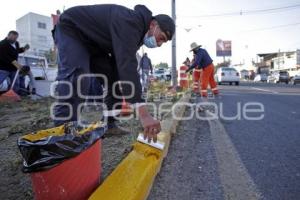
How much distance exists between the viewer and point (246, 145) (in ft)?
14.9

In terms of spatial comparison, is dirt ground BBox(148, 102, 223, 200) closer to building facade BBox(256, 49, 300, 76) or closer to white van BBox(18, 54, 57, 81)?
white van BBox(18, 54, 57, 81)

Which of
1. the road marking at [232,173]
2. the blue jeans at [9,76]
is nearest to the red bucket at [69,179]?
the road marking at [232,173]

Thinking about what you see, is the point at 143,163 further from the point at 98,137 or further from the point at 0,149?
the point at 0,149

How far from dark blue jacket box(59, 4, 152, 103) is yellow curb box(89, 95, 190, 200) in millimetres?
578

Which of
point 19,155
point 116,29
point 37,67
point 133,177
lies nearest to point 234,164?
point 133,177

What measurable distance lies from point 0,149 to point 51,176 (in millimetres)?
2220

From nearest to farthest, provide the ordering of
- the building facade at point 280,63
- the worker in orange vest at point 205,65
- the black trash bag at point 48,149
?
1. the black trash bag at point 48,149
2. the worker in orange vest at point 205,65
3. the building facade at point 280,63

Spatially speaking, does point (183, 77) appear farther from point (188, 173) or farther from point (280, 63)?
point (280, 63)

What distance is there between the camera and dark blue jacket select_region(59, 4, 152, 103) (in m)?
2.59

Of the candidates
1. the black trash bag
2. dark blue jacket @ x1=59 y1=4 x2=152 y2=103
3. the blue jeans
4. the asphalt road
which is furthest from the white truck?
the black trash bag

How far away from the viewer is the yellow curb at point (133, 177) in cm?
233

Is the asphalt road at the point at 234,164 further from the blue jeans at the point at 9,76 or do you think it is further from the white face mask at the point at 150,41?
the blue jeans at the point at 9,76

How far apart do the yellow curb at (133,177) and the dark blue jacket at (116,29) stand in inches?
22.8

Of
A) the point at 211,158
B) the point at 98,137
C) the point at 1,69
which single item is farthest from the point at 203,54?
the point at 98,137
